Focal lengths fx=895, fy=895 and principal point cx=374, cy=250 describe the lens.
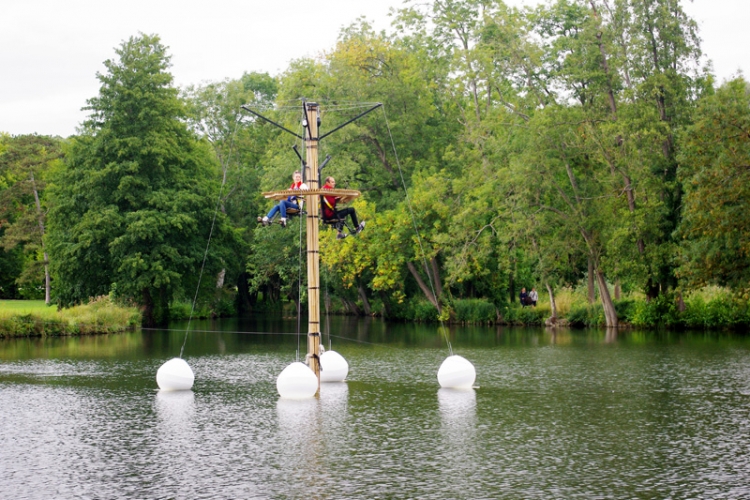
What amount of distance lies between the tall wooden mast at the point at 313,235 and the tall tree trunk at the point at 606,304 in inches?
1037

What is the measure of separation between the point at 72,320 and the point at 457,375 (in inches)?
1030

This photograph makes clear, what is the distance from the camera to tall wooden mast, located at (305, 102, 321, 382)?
18125 mm

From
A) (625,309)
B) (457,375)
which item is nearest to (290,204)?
(457,375)

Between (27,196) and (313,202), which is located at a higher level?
(27,196)

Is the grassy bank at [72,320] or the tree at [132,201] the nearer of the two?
the grassy bank at [72,320]

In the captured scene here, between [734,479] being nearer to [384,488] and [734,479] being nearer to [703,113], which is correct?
[384,488]

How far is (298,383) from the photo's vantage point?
17.7 meters

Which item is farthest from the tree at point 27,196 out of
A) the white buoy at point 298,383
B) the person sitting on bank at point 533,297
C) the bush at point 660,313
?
the white buoy at point 298,383

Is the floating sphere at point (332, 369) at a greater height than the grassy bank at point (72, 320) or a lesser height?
lesser

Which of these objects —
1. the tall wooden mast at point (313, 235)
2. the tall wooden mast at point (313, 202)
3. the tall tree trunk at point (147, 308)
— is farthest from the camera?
the tall tree trunk at point (147, 308)

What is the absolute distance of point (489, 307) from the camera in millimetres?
49031

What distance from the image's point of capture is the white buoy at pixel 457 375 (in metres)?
19.3

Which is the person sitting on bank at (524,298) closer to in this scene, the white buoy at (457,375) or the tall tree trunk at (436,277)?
the tall tree trunk at (436,277)

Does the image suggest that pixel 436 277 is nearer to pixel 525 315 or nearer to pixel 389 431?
pixel 525 315
